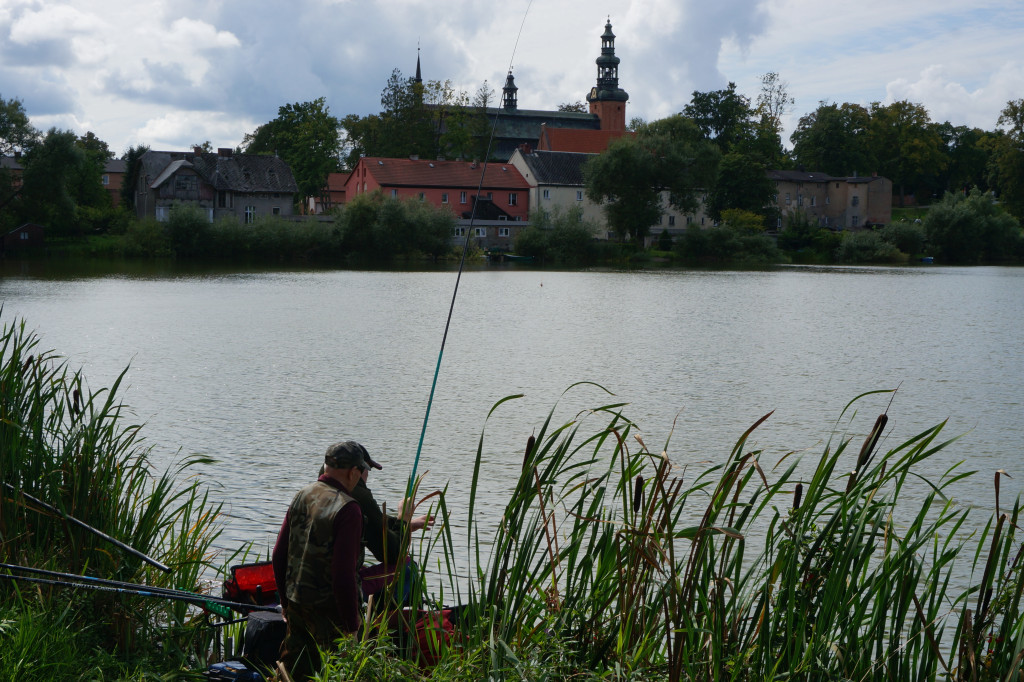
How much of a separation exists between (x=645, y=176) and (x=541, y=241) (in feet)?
31.6

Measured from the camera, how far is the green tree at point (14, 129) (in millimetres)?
60406

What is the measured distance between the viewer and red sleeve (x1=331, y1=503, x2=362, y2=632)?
403 cm

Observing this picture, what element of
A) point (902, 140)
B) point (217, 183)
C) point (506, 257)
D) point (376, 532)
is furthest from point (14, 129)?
point (902, 140)

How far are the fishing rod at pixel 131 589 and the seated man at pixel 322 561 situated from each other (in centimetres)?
39

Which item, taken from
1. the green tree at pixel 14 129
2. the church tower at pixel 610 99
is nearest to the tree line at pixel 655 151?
the green tree at pixel 14 129

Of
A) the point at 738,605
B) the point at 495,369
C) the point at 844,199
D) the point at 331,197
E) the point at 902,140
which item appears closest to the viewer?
the point at 738,605

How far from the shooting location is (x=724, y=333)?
25359 mm

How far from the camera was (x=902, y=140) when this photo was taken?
324 ft

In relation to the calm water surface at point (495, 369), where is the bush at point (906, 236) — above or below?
above

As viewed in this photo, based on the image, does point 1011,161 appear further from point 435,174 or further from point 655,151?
point 435,174

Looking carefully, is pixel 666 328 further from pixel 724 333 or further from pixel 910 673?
pixel 910 673

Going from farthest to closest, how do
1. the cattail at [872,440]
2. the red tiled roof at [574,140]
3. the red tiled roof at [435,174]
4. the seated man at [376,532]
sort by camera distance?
the red tiled roof at [574,140] < the red tiled roof at [435,174] < the seated man at [376,532] < the cattail at [872,440]

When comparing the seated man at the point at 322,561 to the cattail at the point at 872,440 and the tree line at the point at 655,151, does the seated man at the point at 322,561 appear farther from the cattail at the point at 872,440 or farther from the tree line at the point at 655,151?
the tree line at the point at 655,151

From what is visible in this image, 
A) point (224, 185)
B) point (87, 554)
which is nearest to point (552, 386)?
point (87, 554)
